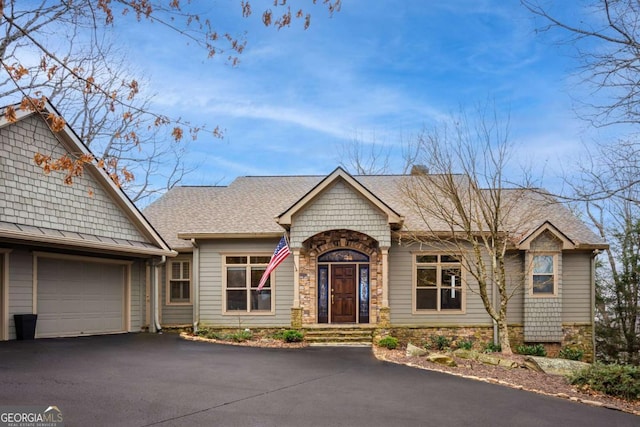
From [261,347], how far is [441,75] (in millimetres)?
8796

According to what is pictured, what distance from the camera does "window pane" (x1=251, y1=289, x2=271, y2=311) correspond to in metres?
19.7

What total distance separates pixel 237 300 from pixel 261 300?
2.61ft

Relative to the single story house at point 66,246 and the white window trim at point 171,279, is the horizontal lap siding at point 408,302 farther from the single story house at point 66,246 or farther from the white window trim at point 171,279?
the single story house at point 66,246

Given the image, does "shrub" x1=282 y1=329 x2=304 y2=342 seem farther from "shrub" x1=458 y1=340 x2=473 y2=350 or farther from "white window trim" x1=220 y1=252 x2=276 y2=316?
"shrub" x1=458 y1=340 x2=473 y2=350

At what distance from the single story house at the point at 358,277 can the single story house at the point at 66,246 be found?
65.3 inches

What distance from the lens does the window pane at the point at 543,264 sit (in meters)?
19.0

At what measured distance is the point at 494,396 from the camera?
9969 mm

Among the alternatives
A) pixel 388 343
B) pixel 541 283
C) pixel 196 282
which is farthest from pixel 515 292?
pixel 196 282

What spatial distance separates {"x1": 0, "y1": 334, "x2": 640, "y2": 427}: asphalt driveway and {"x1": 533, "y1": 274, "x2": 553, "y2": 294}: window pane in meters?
7.95

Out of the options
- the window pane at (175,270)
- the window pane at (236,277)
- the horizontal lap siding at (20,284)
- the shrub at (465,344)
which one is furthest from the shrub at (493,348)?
the horizontal lap siding at (20,284)

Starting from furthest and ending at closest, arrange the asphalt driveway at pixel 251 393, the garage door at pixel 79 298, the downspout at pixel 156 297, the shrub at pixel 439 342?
1. the downspout at pixel 156 297
2. the shrub at pixel 439 342
3. the garage door at pixel 79 298
4. the asphalt driveway at pixel 251 393

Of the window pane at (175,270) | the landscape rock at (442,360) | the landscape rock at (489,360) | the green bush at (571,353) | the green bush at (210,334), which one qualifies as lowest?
the green bush at (571,353)

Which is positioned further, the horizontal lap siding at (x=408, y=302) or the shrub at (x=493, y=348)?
the horizontal lap siding at (x=408, y=302)

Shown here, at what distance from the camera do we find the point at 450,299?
1952 centimetres
